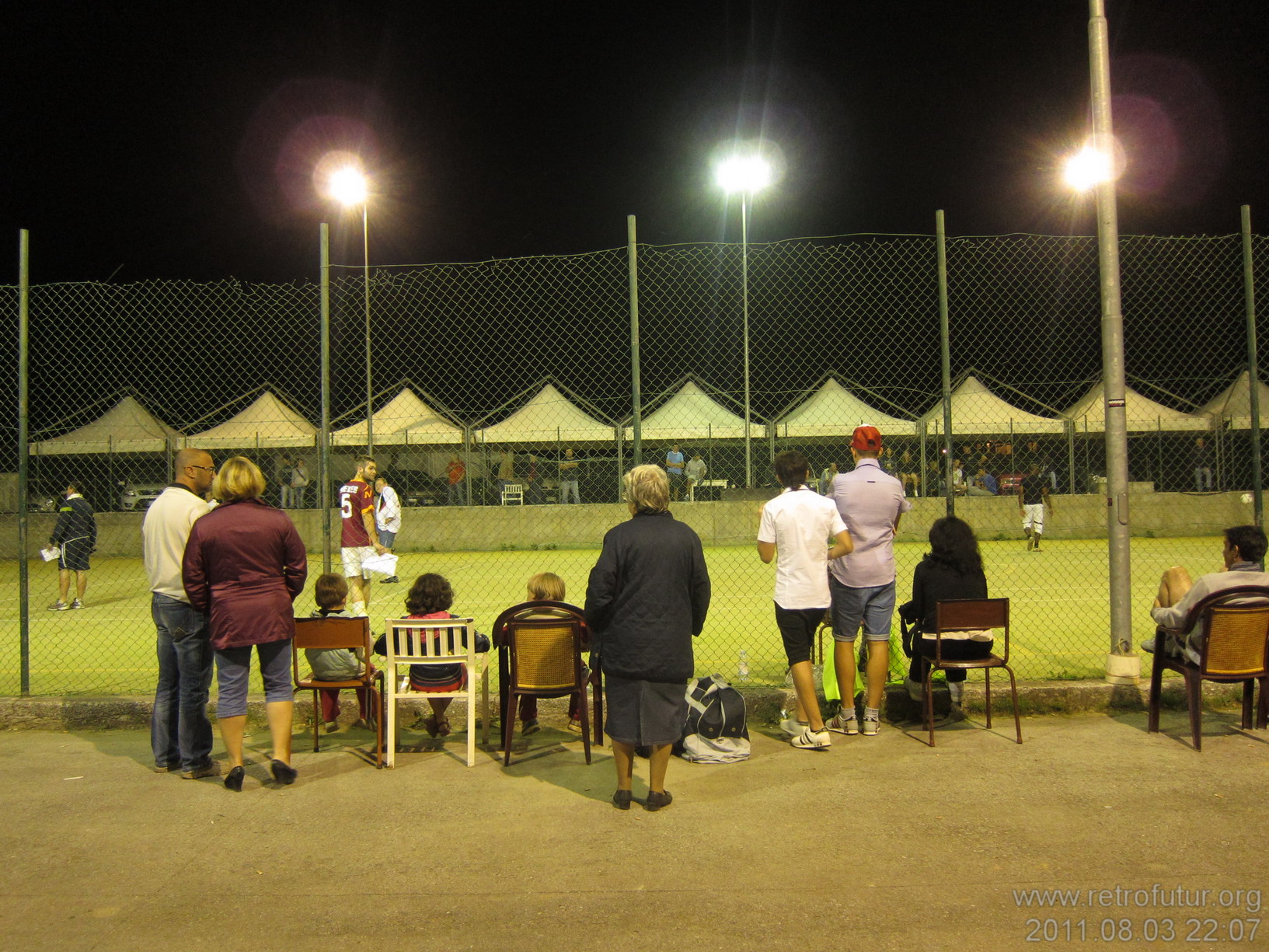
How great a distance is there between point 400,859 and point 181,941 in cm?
88

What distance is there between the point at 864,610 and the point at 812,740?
32.9 inches

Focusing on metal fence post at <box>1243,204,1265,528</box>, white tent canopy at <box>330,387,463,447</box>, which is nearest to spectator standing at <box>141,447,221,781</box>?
metal fence post at <box>1243,204,1265,528</box>

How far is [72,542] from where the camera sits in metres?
12.0

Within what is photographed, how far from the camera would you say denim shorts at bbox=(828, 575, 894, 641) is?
5.40 m

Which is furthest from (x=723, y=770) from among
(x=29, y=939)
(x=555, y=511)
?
(x=555, y=511)

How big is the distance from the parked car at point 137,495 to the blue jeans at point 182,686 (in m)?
16.9

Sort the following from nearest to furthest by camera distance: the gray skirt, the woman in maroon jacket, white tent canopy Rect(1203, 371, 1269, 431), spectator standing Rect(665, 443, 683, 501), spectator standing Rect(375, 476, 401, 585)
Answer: the gray skirt → the woman in maroon jacket → spectator standing Rect(375, 476, 401, 585) → white tent canopy Rect(1203, 371, 1269, 431) → spectator standing Rect(665, 443, 683, 501)

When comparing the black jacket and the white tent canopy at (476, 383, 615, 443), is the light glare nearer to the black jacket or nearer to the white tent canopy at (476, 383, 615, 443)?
the white tent canopy at (476, 383, 615, 443)

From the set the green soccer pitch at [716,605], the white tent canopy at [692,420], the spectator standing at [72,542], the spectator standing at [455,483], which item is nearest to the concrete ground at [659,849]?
the green soccer pitch at [716,605]

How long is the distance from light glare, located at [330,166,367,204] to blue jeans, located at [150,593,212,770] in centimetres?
896

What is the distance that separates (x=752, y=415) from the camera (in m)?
22.5

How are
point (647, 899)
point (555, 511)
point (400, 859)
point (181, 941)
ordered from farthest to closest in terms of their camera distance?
point (555, 511) → point (400, 859) → point (647, 899) → point (181, 941)

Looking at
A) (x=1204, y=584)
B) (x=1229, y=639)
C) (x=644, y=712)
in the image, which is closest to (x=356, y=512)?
(x=644, y=712)

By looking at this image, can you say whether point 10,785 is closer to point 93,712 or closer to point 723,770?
point 93,712
